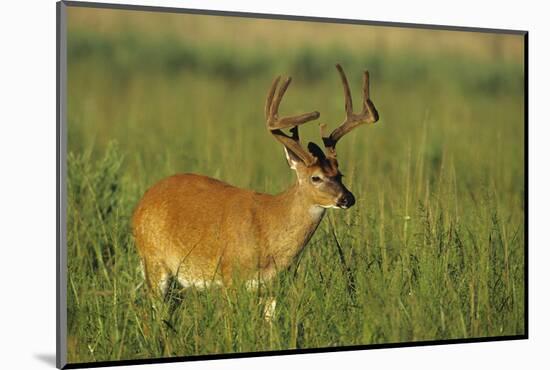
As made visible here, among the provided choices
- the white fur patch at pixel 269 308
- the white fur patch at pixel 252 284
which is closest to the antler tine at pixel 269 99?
the white fur patch at pixel 252 284

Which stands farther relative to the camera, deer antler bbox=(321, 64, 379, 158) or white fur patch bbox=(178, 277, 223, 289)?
deer antler bbox=(321, 64, 379, 158)

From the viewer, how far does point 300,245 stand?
850 cm

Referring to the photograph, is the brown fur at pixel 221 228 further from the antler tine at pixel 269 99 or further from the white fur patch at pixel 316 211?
the antler tine at pixel 269 99

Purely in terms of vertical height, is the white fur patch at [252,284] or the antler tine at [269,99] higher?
the antler tine at [269,99]

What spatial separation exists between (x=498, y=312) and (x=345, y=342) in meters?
1.19

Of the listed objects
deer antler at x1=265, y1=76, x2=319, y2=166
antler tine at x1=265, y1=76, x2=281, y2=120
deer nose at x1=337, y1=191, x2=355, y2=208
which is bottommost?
deer nose at x1=337, y1=191, x2=355, y2=208

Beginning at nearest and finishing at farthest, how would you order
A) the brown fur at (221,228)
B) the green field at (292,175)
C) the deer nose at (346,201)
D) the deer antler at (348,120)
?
the deer nose at (346,201), the green field at (292,175), the brown fur at (221,228), the deer antler at (348,120)

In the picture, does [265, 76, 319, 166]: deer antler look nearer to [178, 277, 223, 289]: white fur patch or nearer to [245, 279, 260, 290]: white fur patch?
[245, 279, 260, 290]: white fur patch

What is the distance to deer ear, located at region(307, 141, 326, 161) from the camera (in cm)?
851

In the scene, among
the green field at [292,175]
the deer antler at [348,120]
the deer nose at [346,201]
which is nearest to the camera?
the deer nose at [346,201]

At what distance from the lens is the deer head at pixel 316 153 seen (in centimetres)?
835

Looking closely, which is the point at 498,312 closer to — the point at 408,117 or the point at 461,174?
the point at 461,174

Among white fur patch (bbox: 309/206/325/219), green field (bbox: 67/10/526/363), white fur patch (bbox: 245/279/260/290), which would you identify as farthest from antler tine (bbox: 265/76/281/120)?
white fur patch (bbox: 245/279/260/290)

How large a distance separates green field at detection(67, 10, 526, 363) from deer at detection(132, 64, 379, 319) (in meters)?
0.13
